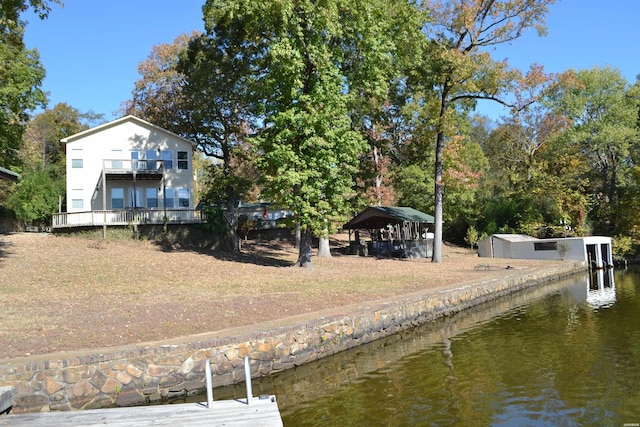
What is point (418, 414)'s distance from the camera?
8.25 meters

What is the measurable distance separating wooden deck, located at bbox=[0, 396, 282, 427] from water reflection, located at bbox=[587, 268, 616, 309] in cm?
1651

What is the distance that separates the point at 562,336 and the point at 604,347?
1.62 m

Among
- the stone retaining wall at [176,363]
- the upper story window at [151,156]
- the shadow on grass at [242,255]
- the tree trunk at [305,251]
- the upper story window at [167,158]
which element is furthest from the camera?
the upper story window at [167,158]

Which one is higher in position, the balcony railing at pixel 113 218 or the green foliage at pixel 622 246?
the balcony railing at pixel 113 218

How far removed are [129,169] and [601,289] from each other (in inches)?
1085

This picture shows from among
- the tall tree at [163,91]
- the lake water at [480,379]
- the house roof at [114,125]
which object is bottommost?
the lake water at [480,379]

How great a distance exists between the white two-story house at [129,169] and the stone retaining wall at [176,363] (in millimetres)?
18542

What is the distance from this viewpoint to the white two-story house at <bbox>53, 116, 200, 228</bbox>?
31.5m

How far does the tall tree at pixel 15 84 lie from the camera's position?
20734 mm

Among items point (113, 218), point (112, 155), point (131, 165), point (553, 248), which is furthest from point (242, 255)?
point (553, 248)

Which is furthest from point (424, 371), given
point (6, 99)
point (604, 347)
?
point (6, 99)

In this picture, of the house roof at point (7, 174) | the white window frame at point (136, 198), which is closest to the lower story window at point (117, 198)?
the white window frame at point (136, 198)

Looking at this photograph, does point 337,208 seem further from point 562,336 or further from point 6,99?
point 6,99

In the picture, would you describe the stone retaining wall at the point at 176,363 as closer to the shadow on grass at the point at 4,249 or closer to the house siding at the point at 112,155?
the shadow on grass at the point at 4,249
